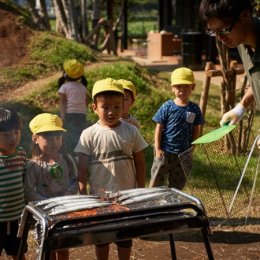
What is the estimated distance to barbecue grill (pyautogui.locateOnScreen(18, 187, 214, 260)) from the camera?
255cm

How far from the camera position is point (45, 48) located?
11125 mm

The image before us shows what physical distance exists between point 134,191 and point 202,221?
16.4 inches

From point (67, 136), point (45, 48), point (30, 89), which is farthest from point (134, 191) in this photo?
point (45, 48)

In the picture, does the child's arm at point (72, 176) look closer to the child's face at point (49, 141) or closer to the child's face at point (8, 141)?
the child's face at point (49, 141)

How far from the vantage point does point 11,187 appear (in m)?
3.60

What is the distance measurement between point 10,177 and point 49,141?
0.30 meters

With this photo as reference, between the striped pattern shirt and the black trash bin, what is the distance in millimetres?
13563

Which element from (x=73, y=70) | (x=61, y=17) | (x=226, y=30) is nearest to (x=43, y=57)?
(x=61, y=17)

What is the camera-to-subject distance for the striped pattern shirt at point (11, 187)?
3580 mm

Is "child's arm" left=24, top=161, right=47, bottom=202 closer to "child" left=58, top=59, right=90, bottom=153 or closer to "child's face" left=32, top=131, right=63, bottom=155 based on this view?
"child's face" left=32, top=131, right=63, bottom=155

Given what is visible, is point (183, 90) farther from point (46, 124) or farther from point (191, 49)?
point (191, 49)

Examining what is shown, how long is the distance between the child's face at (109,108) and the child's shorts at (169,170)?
140 cm

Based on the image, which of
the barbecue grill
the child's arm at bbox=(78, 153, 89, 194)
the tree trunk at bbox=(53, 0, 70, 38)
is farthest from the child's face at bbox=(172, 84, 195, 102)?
the tree trunk at bbox=(53, 0, 70, 38)

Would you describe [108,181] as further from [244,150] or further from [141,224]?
[244,150]
